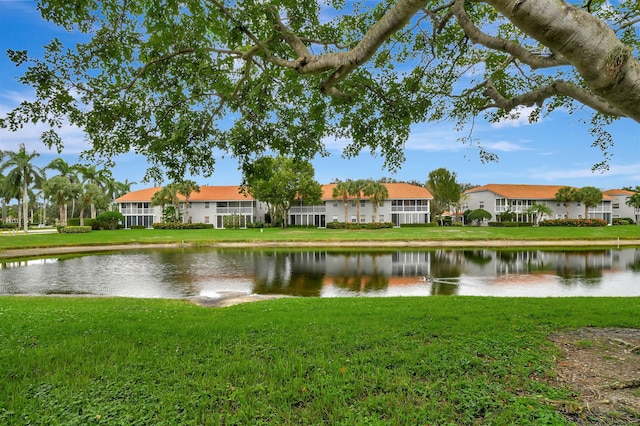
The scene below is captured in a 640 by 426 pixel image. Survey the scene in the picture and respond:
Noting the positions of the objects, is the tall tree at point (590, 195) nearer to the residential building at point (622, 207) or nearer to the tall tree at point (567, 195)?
the tall tree at point (567, 195)

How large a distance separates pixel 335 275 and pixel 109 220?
50.7 meters

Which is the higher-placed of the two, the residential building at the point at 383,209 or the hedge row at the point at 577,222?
the residential building at the point at 383,209

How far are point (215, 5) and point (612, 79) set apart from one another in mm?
5663

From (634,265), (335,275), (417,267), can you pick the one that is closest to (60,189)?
(335,275)

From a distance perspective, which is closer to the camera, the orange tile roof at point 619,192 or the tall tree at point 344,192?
the tall tree at point 344,192

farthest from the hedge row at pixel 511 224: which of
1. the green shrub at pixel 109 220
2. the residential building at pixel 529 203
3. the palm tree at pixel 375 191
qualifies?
the green shrub at pixel 109 220

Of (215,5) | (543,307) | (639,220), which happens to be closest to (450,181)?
(639,220)

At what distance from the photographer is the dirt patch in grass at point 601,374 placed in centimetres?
350

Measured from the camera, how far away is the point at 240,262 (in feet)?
82.7

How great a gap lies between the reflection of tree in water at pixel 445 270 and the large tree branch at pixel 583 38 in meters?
12.1

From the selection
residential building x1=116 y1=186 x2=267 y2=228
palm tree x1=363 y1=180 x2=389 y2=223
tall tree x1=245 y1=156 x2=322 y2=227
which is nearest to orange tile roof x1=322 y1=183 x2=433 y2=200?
palm tree x1=363 y1=180 x2=389 y2=223

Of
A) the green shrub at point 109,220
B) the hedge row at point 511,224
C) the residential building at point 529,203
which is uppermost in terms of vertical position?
the residential building at point 529,203

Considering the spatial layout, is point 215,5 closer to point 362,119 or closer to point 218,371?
point 362,119

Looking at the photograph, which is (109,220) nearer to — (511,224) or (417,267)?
(417,267)
